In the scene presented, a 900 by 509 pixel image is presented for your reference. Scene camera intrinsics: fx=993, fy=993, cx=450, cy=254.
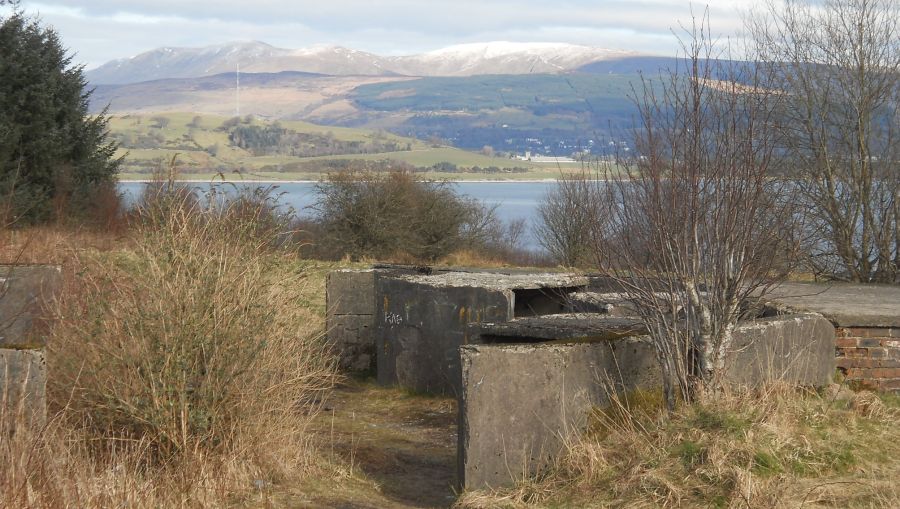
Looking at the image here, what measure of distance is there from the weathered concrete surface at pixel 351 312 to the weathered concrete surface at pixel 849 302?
5062mm

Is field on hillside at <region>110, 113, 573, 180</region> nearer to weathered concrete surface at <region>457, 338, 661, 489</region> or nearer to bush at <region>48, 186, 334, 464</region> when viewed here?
bush at <region>48, 186, 334, 464</region>

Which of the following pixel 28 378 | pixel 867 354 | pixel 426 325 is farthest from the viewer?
pixel 426 325

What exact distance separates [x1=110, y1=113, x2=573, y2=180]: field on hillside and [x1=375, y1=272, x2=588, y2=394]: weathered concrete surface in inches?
3682

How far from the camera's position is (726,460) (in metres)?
6.07

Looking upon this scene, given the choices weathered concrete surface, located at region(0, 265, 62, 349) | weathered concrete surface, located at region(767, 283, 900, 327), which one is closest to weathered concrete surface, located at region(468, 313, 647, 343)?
weathered concrete surface, located at region(767, 283, 900, 327)

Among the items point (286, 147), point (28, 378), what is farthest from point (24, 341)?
point (286, 147)

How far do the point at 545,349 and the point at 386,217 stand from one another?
918 inches

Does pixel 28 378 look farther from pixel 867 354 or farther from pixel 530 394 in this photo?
pixel 867 354

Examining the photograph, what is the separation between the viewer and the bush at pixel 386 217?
2967cm

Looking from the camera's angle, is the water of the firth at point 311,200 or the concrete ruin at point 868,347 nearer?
the concrete ruin at point 868,347

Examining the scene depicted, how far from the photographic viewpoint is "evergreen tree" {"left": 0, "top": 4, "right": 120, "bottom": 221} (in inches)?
1028

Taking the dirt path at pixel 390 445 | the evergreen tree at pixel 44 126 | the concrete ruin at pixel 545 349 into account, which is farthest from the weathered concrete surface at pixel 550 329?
the evergreen tree at pixel 44 126

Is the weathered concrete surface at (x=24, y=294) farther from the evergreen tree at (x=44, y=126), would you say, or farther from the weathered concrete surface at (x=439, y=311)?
the evergreen tree at (x=44, y=126)

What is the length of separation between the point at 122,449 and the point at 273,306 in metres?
1.72
